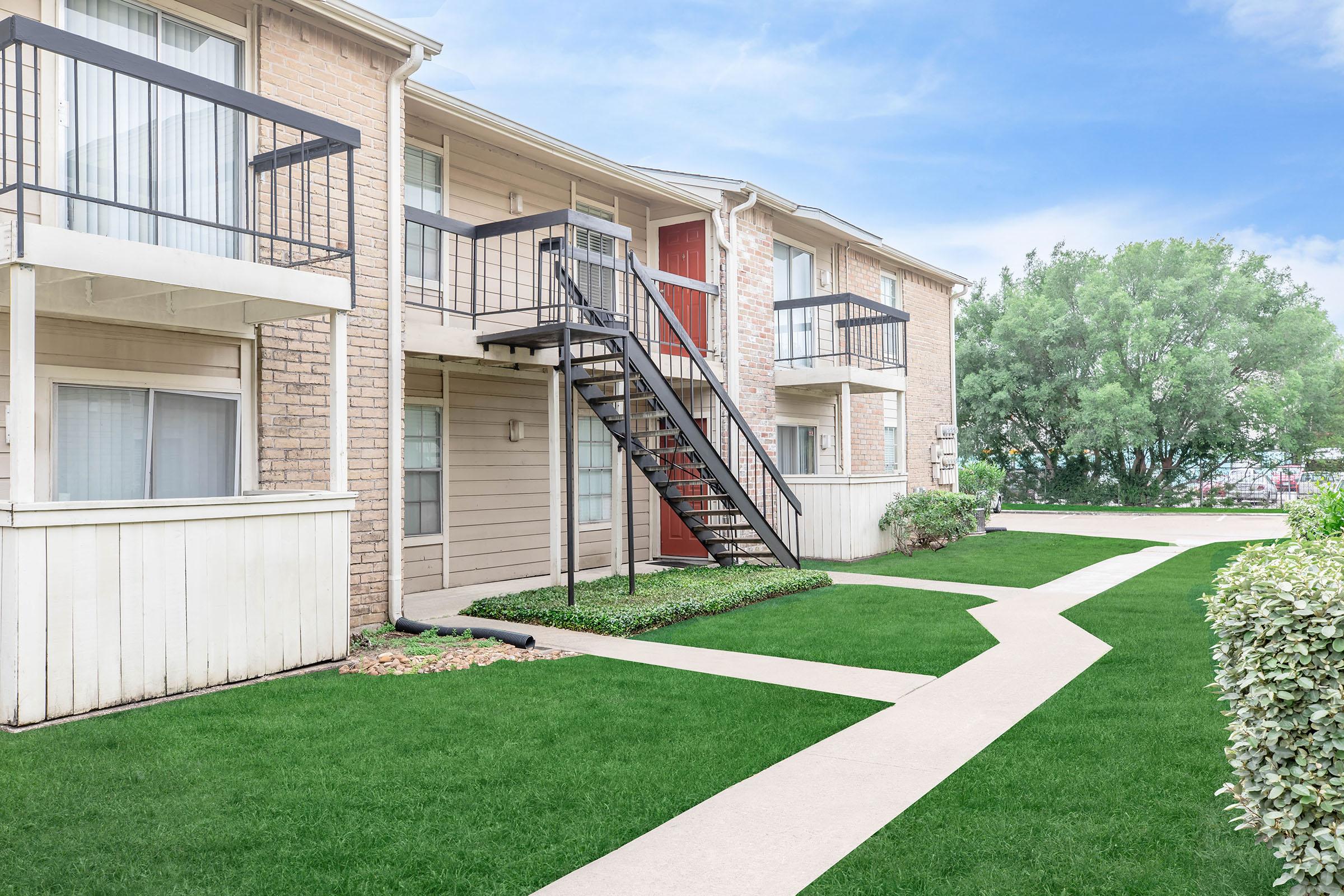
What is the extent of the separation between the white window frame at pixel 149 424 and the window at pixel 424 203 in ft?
9.31

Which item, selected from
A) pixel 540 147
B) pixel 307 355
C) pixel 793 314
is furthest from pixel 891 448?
pixel 307 355

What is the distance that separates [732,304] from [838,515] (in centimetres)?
351

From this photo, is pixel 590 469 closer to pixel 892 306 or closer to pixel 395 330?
pixel 395 330

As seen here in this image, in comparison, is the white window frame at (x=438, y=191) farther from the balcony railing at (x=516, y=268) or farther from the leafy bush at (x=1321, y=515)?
the leafy bush at (x=1321, y=515)

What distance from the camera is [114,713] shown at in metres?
5.39

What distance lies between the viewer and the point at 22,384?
5086 mm

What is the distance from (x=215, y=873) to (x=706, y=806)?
1.92 m

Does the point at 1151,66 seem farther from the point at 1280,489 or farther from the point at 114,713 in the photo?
the point at 114,713

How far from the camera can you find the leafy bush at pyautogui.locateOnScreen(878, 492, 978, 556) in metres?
14.4

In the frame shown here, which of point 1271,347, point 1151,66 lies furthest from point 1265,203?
point 1271,347

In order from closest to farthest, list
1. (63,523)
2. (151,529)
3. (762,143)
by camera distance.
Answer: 1. (63,523)
2. (151,529)
3. (762,143)

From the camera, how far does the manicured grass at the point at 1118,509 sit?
87.8 feet

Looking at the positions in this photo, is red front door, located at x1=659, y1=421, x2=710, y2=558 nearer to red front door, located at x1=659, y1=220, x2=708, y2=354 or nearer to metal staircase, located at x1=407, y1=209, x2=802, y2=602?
metal staircase, located at x1=407, y1=209, x2=802, y2=602

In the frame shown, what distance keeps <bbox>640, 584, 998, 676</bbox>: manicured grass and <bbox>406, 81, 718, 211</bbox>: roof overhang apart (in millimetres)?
5550
